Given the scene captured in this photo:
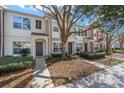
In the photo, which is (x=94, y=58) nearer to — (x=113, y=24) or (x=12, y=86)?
(x=113, y=24)

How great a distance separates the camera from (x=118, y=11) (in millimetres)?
7898

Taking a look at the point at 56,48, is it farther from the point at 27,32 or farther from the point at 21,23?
the point at 21,23

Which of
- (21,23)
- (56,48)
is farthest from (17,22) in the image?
(56,48)

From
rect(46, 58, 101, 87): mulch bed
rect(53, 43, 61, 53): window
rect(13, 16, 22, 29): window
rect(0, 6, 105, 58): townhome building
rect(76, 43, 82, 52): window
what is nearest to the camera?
rect(46, 58, 101, 87): mulch bed

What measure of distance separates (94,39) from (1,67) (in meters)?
21.7

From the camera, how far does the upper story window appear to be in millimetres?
16422

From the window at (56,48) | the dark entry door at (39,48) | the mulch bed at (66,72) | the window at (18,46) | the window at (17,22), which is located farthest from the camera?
A: the window at (56,48)

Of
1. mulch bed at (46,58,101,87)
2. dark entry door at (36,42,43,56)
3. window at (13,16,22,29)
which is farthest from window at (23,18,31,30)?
mulch bed at (46,58,101,87)

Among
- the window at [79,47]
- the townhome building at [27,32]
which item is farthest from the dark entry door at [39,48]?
the window at [79,47]

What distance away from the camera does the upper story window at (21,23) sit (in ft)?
53.9

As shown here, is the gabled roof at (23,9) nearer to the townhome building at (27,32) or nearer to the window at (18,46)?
the townhome building at (27,32)

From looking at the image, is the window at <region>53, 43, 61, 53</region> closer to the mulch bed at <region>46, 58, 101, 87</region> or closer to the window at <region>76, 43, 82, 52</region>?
the window at <region>76, 43, 82, 52</region>
